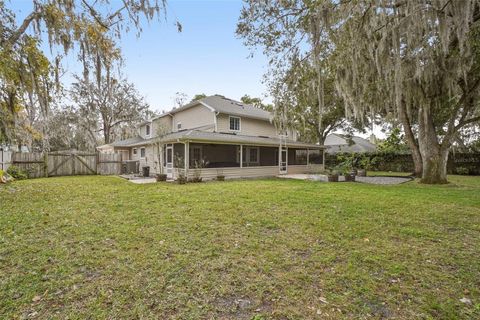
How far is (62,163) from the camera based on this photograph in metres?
14.9

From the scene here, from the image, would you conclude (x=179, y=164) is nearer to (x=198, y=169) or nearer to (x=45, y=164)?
(x=198, y=169)

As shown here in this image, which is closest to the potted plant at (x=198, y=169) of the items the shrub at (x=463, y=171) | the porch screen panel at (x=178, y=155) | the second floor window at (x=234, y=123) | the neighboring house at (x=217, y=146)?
the neighboring house at (x=217, y=146)

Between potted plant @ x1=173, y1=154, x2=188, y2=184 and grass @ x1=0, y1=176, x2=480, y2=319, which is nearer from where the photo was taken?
grass @ x1=0, y1=176, x2=480, y2=319

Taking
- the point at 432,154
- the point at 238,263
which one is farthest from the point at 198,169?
the point at 432,154

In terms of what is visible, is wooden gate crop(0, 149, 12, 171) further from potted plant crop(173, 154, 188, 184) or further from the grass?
the grass

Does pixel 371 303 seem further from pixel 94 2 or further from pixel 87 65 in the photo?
pixel 87 65

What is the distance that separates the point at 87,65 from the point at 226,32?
4186mm

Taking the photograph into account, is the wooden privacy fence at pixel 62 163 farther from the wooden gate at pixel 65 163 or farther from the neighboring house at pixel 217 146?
the neighboring house at pixel 217 146

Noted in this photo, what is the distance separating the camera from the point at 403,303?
91.3 inches

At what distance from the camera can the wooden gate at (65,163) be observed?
13.5m

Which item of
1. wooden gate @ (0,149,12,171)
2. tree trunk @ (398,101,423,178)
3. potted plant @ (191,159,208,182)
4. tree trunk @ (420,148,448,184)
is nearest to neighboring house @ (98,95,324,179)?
potted plant @ (191,159,208,182)

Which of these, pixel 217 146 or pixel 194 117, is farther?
pixel 194 117

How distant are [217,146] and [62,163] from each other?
31.9ft

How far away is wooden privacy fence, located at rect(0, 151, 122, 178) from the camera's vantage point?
13.3 meters
